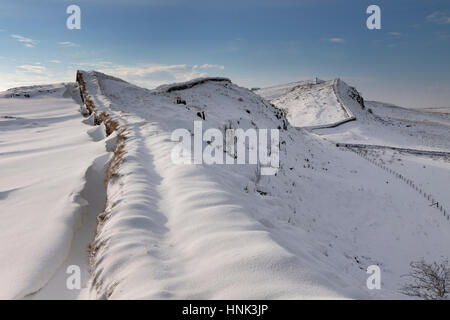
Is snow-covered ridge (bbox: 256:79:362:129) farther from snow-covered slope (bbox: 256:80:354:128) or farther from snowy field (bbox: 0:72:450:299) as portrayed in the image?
snowy field (bbox: 0:72:450:299)

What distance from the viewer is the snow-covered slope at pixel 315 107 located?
4038cm

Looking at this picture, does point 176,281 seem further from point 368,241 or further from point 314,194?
point 314,194

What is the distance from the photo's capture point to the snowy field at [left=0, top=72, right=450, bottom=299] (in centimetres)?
284

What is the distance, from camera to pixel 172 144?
7.66 meters

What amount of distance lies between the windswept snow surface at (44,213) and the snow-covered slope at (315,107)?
35.0 meters

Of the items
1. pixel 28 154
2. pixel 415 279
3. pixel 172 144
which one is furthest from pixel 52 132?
pixel 415 279

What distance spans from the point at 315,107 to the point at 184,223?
48419mm

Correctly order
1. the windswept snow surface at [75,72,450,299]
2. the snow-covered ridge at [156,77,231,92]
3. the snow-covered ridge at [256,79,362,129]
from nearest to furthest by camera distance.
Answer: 1. the windswept snow surface at [75,72,450,299]
2. the snow-covered ridge at [156,77,231,92]
3. the snow-covered ridge at [256,79,362,129]

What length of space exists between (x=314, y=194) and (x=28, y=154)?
10.3 metres

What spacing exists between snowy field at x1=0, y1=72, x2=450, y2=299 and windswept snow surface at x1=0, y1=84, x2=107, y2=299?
0.02m

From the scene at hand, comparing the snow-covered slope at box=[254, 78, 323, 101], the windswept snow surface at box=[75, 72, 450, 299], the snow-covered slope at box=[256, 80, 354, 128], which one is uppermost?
the snow-covered slope at box=[254, 78, 323, 101]


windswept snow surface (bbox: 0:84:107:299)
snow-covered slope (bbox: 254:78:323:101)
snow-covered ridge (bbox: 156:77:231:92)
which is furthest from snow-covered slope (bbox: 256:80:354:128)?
windswept snow surface (bbox: 0:84:107:299)

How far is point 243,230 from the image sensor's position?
3699 mm

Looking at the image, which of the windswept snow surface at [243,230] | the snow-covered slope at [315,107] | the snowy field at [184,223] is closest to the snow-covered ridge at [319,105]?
the snow-covered slope at [315,107]
